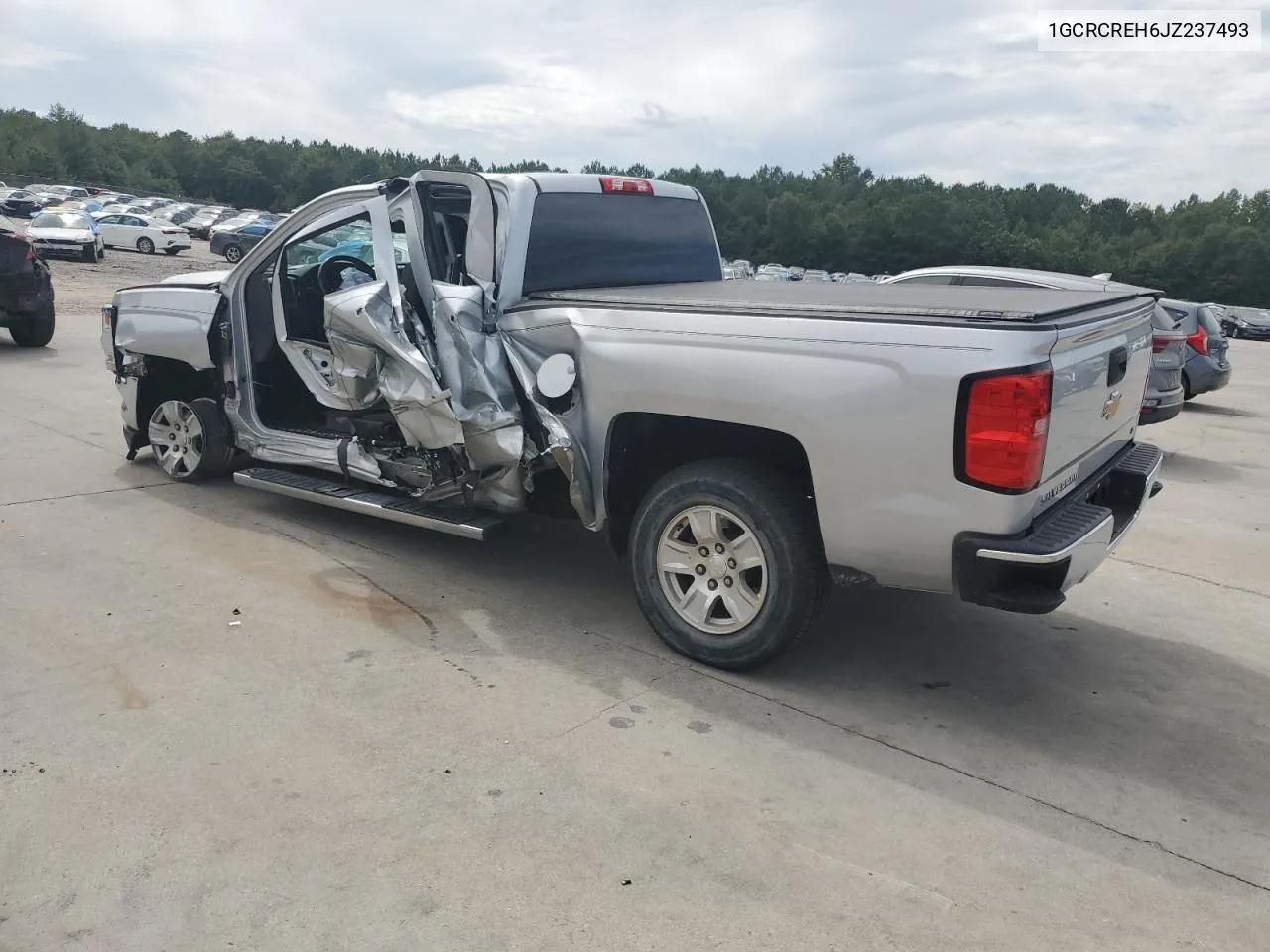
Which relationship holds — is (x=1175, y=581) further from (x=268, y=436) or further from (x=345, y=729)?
(x=268, y=436)

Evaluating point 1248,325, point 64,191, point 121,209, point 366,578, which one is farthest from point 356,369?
point 64,191

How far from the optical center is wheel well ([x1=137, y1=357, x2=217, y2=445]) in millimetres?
6859

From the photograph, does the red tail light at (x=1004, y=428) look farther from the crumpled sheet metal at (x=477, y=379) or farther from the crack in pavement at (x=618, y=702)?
the crumpled sheet metal at (x=477, y=379)

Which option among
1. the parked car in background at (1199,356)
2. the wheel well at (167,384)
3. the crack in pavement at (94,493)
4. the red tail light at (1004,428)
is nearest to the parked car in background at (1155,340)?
the parked car in background at (1199,356)

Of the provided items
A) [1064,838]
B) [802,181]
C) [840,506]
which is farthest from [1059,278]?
[802,181]

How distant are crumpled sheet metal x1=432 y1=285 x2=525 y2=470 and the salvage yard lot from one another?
80 centimetres

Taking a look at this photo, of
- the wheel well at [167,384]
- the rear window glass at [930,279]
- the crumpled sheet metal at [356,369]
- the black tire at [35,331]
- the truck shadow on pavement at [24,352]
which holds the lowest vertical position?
the truck shadow on pavement at [24,352]

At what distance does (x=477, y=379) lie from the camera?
16.0ft

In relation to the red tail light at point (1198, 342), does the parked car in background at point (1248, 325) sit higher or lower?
lower

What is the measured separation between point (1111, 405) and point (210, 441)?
524 cm

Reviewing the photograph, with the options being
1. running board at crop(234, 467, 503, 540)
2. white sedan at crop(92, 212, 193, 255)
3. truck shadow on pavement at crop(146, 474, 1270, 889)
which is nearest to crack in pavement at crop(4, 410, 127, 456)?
running board at crop(234, 467, 503, 540)

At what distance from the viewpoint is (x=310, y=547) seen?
19.1ft

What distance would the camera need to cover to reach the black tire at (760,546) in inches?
160

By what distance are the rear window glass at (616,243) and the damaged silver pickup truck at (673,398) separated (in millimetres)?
15
